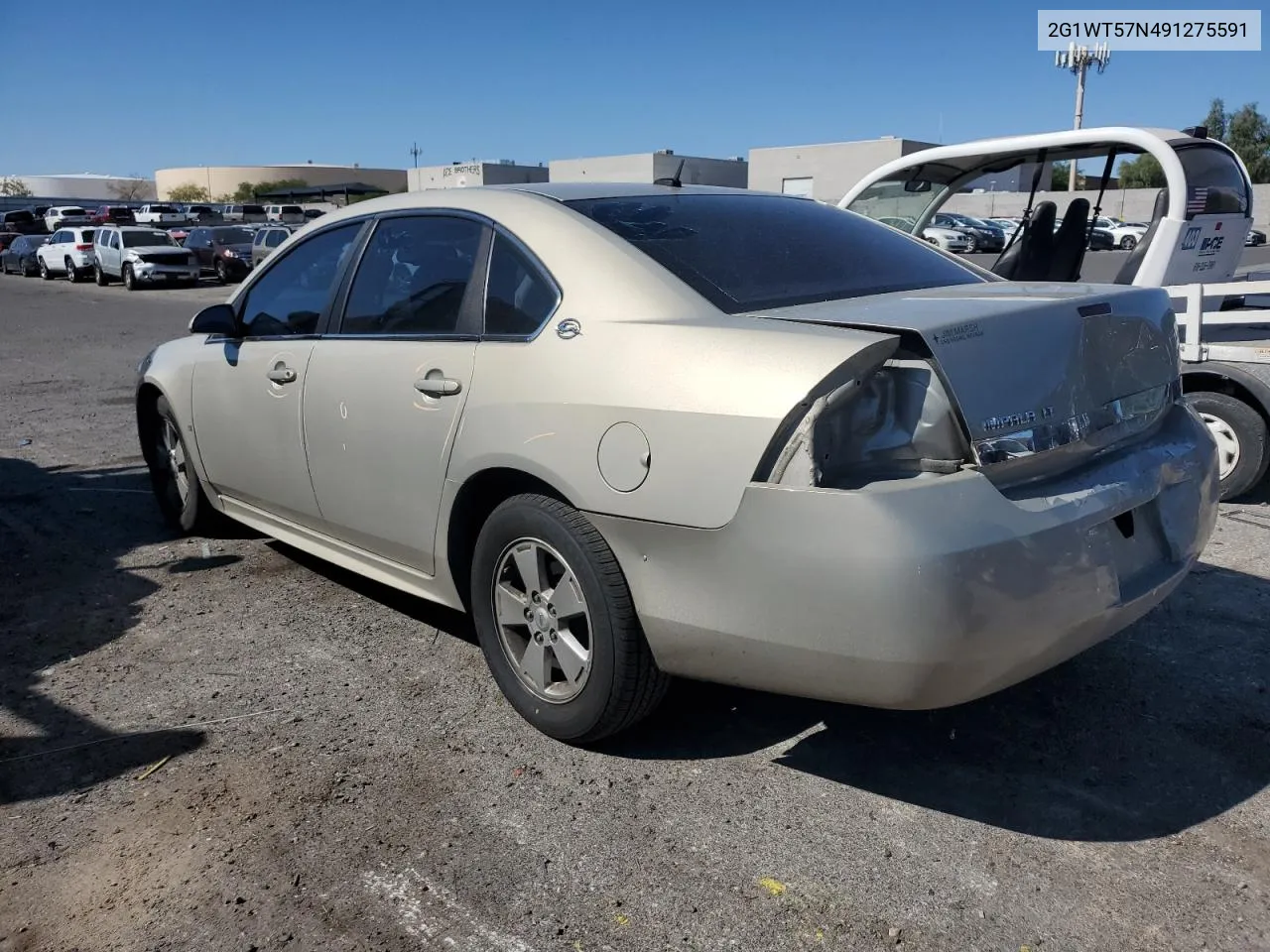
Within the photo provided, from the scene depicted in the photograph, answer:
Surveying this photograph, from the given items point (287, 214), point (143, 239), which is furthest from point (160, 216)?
point (143, 239)

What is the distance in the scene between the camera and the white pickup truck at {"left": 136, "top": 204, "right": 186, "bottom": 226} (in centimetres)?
4886

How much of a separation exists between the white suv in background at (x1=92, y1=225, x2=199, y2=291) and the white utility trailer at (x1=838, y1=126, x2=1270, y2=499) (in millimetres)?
25203

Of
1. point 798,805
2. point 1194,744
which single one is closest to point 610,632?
point 798,805

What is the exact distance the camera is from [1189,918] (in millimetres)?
2463

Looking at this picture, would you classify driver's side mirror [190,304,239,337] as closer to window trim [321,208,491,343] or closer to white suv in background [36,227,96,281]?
window trim [321,208,491,343]

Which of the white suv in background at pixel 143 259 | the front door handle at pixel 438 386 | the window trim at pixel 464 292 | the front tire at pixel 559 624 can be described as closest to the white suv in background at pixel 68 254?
the white suv in background at pixel 143 259

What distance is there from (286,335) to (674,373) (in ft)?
7.21

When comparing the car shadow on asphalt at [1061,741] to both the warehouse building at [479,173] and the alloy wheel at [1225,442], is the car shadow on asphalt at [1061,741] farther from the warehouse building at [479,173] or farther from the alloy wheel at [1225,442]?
the warehouse building at [479,173]

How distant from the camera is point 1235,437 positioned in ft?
18.5

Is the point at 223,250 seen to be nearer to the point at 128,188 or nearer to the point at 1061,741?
the point at 1061,741

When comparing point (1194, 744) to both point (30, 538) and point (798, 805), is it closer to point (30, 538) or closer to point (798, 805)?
point (798, 805)

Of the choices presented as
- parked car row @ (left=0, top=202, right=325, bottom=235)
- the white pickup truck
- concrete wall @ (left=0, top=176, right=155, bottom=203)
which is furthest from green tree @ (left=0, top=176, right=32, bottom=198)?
the white pickup truck

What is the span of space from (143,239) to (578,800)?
101ft

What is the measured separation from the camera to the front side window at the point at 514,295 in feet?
10.7
